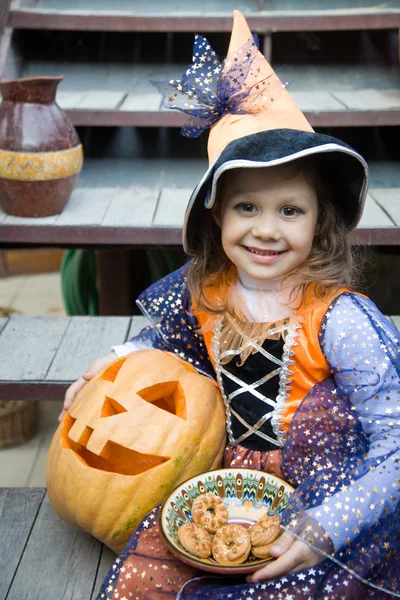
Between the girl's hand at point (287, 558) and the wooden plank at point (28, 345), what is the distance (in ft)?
3.75

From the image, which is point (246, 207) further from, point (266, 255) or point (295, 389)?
point (295, 389)

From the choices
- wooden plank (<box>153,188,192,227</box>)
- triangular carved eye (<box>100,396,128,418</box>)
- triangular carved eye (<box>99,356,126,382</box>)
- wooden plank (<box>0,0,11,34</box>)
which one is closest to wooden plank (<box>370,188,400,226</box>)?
wooden plank (<box>153,188,192,227</box>)

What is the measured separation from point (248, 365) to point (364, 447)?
0.34 meters

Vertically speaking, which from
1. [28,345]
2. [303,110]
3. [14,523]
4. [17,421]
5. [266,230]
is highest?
[266,230]

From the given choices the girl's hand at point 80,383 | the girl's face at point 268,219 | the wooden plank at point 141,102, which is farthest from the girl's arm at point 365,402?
the wooden plank at point 141,102

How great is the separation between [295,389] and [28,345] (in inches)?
46.5

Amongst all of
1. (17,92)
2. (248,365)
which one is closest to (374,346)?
(248,365)

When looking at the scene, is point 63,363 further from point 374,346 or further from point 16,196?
point 374,346

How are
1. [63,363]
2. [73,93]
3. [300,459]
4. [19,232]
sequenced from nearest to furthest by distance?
[300,459] < [63,363] < [19,232] < [73,93]

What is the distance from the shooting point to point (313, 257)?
6.09 ft

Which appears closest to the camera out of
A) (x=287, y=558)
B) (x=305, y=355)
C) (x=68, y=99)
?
(x=287, y=558)

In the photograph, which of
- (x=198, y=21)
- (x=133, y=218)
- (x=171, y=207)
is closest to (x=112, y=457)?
(x=133, y=218)

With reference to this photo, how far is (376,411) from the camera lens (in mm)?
1672

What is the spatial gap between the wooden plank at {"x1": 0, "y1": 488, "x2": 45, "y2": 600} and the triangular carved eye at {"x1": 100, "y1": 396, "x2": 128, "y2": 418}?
1.56 feet
